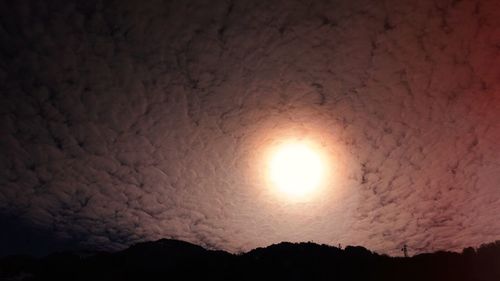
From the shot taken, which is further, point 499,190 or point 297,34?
point 499,190

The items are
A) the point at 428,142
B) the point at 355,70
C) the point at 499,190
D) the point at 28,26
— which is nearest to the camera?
the point at 28,26

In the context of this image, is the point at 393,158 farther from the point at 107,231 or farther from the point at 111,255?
the point at 107,231

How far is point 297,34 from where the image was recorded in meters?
5.40

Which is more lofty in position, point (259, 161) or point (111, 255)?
point (259, 161)

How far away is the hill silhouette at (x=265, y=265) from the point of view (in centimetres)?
732

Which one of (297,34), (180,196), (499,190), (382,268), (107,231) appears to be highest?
(297,34)

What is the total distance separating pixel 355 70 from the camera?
5965mm

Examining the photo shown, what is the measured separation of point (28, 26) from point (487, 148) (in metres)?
8.69

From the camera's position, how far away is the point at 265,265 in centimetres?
757

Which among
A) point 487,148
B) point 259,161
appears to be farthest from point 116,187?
point 487,148

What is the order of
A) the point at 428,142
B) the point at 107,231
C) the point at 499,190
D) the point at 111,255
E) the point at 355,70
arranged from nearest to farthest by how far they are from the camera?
the point at 355,70 → the point at 428,142 → the point at 111,255 → the point at 499,190 → the point at 107,231

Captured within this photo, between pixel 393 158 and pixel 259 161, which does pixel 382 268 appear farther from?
pixel 259 161

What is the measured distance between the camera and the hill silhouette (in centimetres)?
732

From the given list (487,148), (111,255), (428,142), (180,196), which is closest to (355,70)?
(428,142)
